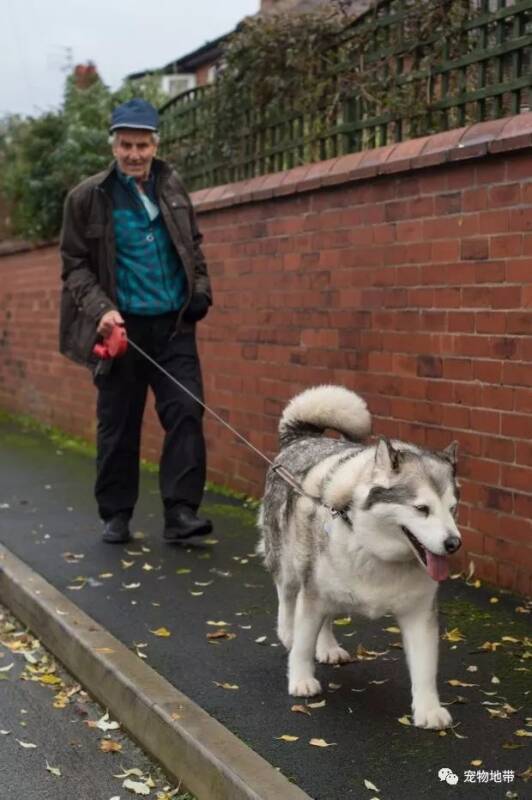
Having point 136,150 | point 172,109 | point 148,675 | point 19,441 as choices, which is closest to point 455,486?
point 148,675

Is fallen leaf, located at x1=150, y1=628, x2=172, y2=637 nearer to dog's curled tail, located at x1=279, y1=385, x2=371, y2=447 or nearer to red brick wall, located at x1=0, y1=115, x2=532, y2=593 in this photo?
dog's curled tail, located at x1=279, y1=385, x2=371, y2=447

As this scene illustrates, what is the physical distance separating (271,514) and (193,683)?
0.73 meters

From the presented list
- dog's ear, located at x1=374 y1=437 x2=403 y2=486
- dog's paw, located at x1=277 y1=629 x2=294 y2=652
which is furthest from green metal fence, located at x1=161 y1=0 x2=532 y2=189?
dog's paw, located at x1=277 y1=629 x2=294 y2=652

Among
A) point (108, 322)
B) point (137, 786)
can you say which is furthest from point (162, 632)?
point (108, 322)

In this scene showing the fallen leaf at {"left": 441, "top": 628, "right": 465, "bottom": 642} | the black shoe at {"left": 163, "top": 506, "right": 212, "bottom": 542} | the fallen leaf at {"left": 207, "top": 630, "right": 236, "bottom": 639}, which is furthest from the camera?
the black shoe at {"left": 163, "top": 506, "right": 212, "bottom": 542}

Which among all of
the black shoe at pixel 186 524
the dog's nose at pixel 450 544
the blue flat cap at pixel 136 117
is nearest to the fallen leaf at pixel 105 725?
the dog's nose at pixel 450 544

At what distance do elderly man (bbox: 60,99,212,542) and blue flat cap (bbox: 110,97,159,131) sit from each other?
17 mm

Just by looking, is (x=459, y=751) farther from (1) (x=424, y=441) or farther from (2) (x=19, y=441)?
(2) (x=19, y=441)

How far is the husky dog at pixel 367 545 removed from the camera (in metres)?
3.80

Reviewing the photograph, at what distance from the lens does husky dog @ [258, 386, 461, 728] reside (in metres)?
3.80

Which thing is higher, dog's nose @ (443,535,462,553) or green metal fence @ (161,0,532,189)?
green metal fence @ (161,0,532,189)

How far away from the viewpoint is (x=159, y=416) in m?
7.08

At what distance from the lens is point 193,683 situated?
184 inches

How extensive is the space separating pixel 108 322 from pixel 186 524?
50.1 inches
